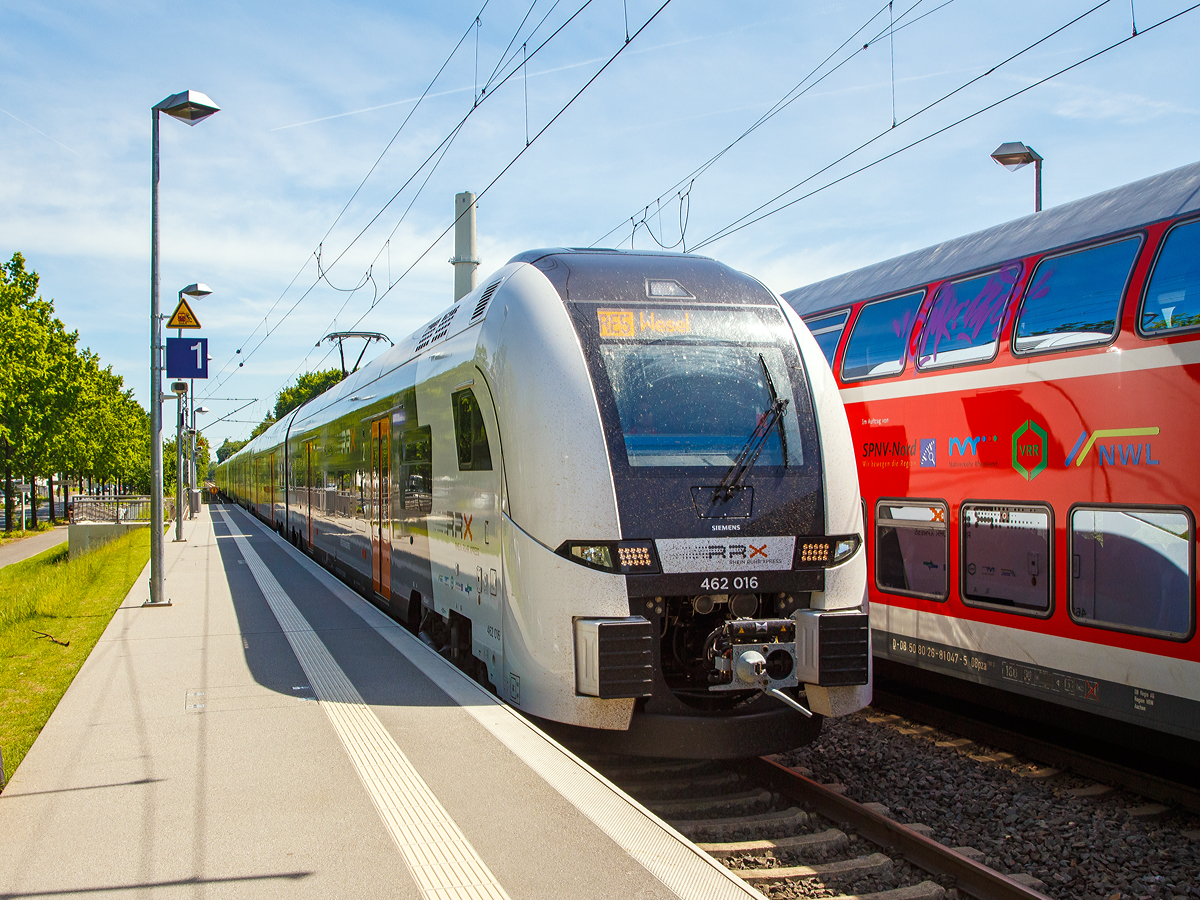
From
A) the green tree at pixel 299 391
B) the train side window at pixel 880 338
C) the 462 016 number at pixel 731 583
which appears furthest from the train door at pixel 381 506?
the green tree at pixel 299 391

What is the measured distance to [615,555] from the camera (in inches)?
228

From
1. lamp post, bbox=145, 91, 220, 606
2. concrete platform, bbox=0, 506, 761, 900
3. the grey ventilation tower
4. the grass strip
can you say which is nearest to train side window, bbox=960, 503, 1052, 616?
concrete platform, bbox=0, 506, 761, 900

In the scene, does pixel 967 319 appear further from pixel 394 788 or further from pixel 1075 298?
pixel 394 788

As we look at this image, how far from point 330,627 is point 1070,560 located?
22.5 ft

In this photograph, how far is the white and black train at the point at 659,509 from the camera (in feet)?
19.0

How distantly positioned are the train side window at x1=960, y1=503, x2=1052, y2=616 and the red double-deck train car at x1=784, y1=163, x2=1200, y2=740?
0.05 feet

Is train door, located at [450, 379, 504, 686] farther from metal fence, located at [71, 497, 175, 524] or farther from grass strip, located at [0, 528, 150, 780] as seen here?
metal fence, located at [71, 497, 175, 524]

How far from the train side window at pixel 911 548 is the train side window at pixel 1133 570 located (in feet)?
4.42

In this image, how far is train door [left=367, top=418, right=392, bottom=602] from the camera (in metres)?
10.7

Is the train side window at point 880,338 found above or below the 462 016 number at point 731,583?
above

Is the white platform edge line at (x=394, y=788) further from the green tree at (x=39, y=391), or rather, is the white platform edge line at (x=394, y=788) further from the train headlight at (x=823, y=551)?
the green tree at (x=39, y=391)

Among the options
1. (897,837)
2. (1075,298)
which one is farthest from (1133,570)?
(897,837)

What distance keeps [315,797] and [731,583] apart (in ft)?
8.64

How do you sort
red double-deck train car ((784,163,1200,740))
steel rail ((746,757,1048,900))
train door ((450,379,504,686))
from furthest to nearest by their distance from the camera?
train door ((450,379,504,686))
red double-deck train car ((784,163,1200,740))
steel rail ((746,757,1048,900))
